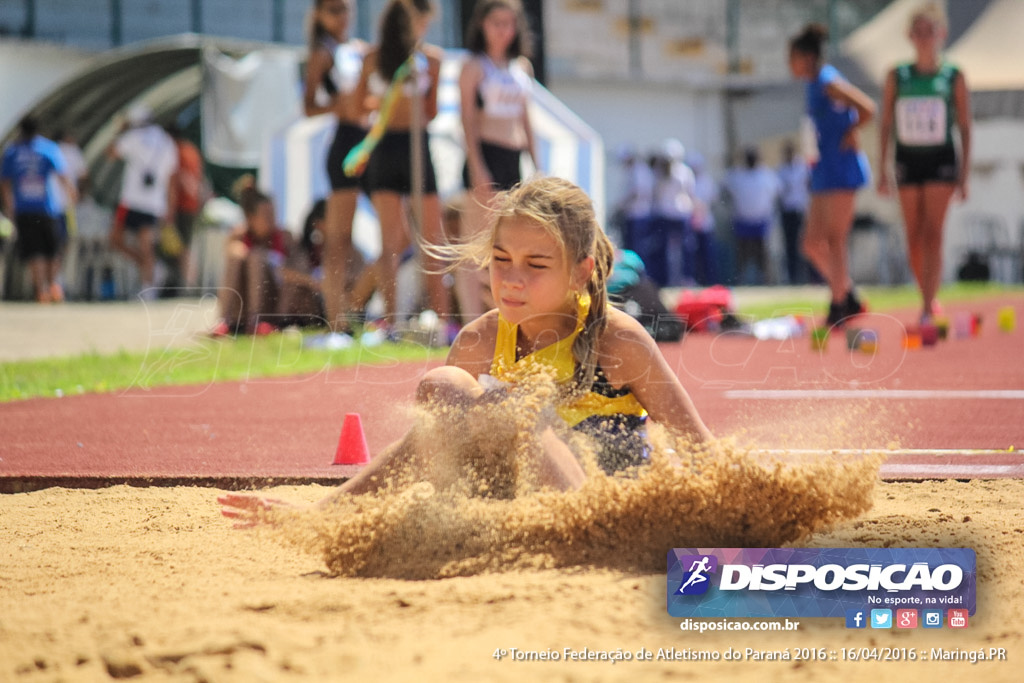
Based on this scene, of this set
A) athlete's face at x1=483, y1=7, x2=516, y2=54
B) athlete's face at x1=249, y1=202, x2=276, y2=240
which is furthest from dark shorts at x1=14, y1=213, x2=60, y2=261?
athlete's face at x1=483, y1=7, x2=516, y2=54

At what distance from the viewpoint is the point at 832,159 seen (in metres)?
9.44

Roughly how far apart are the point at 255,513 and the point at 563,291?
3.41 ft

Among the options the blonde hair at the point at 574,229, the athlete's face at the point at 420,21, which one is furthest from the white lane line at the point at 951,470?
the athlete's face at the point at 420,21

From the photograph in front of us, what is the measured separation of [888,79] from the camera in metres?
9.37

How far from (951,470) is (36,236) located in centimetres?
1291

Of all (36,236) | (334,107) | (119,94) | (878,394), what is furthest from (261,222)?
(119,94)

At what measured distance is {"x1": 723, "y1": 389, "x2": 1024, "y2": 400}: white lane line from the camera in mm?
6180

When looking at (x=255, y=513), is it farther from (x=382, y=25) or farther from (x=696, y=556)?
(x=382, y=25)

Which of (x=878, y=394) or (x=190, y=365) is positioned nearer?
(x=878, y=394)

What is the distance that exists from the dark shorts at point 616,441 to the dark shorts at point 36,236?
12.6m

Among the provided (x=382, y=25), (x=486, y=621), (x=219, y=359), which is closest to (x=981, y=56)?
(x=382, y=25)

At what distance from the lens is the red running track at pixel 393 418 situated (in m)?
4.51

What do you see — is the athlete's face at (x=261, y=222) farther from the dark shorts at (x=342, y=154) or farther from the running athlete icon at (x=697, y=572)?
the running athlete icon at (x=697, y=572)

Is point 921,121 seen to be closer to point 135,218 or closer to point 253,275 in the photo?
A: point 253,275
